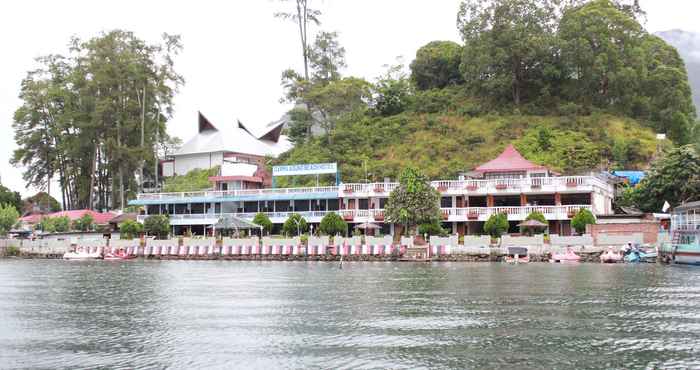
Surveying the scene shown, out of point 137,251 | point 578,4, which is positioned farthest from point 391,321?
point 578,4

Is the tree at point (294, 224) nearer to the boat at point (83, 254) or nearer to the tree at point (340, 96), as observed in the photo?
the boat at point (83, 254)

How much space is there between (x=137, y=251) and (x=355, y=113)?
2957 centimetres

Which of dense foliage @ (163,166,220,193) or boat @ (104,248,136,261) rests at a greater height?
dense foliage @ (163,166,220,193)

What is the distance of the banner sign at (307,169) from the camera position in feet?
225

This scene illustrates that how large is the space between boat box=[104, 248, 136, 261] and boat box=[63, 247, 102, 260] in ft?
3.06

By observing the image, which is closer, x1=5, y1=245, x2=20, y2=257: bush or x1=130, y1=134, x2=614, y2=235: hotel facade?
x1=130, y1=134, x2=614, y2=235: hotel facade

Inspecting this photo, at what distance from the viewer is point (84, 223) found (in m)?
76.2

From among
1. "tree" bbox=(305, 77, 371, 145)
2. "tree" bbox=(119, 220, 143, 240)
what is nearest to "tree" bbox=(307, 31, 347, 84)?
"tree" bbox=(305, 77, 371, 145)

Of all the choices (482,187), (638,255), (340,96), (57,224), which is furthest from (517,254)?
(57,224)

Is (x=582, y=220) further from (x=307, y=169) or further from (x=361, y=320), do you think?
(x=361, y=320)

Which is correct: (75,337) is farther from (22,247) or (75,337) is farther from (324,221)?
(22,247)

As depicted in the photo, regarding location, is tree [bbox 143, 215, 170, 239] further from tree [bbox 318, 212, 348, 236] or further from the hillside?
tree [bbox 318, 212, 348, 236]

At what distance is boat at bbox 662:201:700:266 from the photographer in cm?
4622

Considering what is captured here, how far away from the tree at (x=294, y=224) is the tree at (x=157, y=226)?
13185mm
